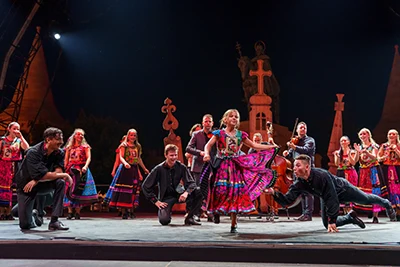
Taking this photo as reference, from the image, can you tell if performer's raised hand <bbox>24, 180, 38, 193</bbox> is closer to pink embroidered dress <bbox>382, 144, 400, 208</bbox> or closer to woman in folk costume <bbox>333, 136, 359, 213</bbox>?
woman in folk costume <bbox>333, 136, 359, 213</bbox>

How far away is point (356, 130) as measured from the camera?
12422 millimetres

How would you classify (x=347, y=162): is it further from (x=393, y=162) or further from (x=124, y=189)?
(x=124, y=189)

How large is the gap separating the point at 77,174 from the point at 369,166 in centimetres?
432

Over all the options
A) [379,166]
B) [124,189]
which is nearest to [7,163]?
[124,189]

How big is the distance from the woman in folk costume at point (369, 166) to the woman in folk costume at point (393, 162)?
102mm

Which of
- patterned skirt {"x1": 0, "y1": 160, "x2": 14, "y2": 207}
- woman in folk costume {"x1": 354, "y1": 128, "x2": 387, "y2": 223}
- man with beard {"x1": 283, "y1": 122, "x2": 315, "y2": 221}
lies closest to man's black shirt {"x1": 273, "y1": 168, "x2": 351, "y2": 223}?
man with beard {"x1": 283, "y1": 122, "x2": 315, "y2": 221}

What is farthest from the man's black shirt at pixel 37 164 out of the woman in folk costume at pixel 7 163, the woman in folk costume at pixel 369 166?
the woman in folk costume at pixel 369 166

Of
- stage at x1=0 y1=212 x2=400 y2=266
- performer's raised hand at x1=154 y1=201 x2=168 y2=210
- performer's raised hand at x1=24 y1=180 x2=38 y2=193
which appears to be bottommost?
stage at x1=0 y1=212 x2=400 y2=266

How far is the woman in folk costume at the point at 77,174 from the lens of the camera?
6742 mm

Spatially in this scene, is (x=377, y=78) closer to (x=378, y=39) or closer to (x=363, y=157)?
(x=378, y=39)

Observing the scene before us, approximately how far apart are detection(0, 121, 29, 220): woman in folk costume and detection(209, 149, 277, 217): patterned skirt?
10.5ft

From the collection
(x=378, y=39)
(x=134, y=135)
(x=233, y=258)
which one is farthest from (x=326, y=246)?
(x=378, y=39)

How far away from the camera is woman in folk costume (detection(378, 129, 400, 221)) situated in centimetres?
635

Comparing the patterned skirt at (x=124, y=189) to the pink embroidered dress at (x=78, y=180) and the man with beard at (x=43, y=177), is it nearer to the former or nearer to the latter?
the pink embroidered dress at (x=78, y=180)
